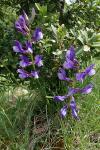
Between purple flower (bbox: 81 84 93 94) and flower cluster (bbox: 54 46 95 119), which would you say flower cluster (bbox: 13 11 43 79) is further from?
purple flower (bbox: 81 84 93 94)

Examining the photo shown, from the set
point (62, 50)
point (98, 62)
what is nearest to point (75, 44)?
point (62, 50)

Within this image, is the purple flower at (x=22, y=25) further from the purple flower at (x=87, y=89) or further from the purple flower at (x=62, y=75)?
the purple flower at (x=87, y=89)

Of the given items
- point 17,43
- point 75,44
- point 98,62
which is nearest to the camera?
point 17,43

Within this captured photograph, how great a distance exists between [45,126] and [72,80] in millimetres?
396

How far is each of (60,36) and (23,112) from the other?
0.58 m

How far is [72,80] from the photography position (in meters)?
2.76

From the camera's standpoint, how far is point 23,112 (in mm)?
3033

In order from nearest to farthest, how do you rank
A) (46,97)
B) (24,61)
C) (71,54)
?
→ (71,54) < (24,61) < (46,97)

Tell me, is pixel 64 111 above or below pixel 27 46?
below

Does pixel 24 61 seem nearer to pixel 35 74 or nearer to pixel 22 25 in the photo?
pixel 35 74

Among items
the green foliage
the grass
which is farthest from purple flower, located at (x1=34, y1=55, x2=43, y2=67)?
the grass

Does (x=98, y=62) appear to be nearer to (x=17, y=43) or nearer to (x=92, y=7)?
(x=92, y=7)

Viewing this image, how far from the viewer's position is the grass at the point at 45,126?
→ 9.29 ft

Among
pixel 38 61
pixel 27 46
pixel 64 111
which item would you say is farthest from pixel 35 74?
pixel 64 111
